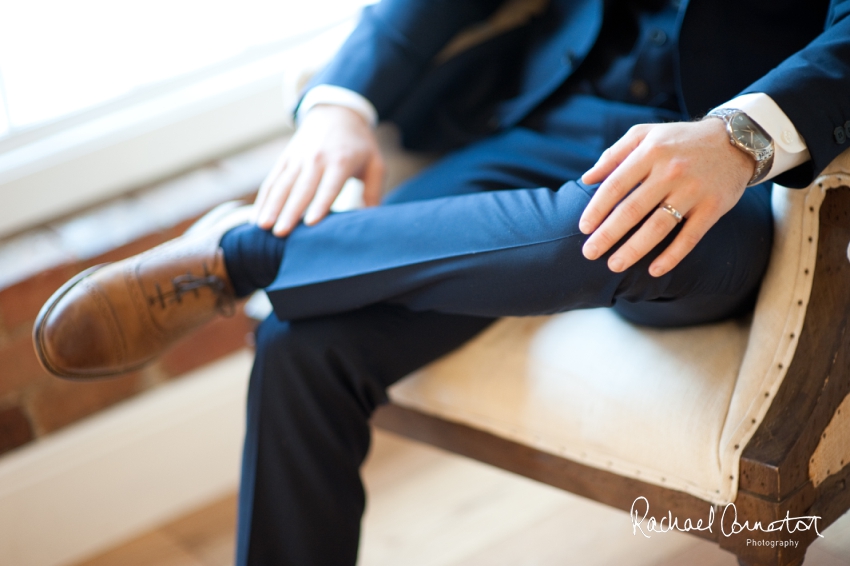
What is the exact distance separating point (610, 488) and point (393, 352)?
12.2 inches

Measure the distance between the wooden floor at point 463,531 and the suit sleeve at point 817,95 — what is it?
2.00ft

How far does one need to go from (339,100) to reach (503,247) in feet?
1.45

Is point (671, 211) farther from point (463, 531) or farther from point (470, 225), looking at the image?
point (463, 531)

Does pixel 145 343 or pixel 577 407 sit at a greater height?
pixel 145 343

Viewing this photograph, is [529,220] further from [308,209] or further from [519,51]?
[519,51]

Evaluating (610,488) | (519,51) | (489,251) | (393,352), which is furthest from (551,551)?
(519,51)

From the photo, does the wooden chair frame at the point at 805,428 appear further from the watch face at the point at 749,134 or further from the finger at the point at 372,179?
the finger at the point at 372,179

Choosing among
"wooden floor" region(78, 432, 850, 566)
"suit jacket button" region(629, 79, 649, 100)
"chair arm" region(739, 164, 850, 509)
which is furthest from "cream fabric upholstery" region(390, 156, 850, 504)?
"wooden floor" region(78, 432, 850, 566)

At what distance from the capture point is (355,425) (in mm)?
979

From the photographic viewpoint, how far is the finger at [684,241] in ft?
2.52

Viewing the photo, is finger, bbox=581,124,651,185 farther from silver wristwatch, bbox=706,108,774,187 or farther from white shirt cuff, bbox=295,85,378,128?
white shirt cuff, bbox=295,85,378,128

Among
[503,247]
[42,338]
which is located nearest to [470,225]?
[503,247]

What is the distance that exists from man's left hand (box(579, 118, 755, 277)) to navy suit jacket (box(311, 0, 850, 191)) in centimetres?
8

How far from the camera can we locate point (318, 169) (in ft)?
3.50
